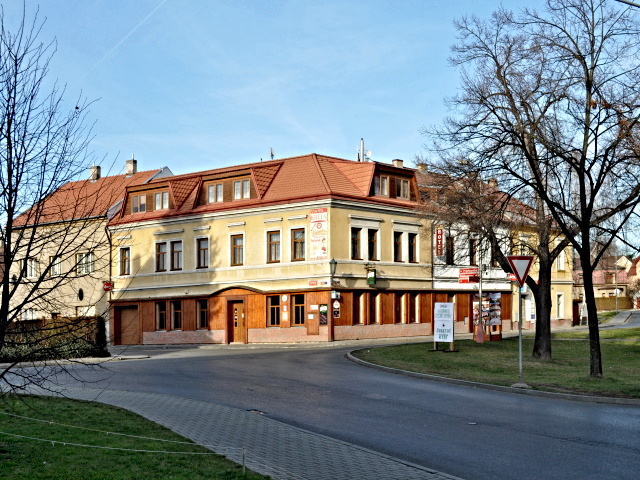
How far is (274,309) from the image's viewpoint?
45500 millimetres

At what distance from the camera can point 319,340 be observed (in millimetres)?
43031

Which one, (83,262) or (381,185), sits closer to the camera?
(83,262)

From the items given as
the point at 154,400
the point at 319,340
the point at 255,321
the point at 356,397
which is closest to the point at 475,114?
the point at 356,397

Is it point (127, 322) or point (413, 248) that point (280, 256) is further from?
point (127, 322)

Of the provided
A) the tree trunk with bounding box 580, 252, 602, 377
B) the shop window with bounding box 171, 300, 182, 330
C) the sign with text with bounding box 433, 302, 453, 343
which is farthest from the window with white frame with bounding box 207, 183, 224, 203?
the tree trunk with bounding box 580, 252, 602, 377

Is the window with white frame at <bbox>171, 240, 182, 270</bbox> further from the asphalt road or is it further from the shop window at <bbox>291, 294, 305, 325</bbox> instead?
the asphalt road

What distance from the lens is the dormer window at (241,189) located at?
1880 inches

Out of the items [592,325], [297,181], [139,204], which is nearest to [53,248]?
[592,325]

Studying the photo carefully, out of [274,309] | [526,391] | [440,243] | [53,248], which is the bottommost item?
[526,391]

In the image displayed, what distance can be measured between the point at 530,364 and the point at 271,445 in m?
17.7

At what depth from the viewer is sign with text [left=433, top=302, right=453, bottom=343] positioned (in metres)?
30.7

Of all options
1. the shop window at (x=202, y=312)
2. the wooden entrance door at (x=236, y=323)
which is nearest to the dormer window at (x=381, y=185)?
the wooden entrance door at (x=236, y=323)

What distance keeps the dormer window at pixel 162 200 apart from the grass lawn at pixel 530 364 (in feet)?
74.8

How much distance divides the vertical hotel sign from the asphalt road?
725 inches
